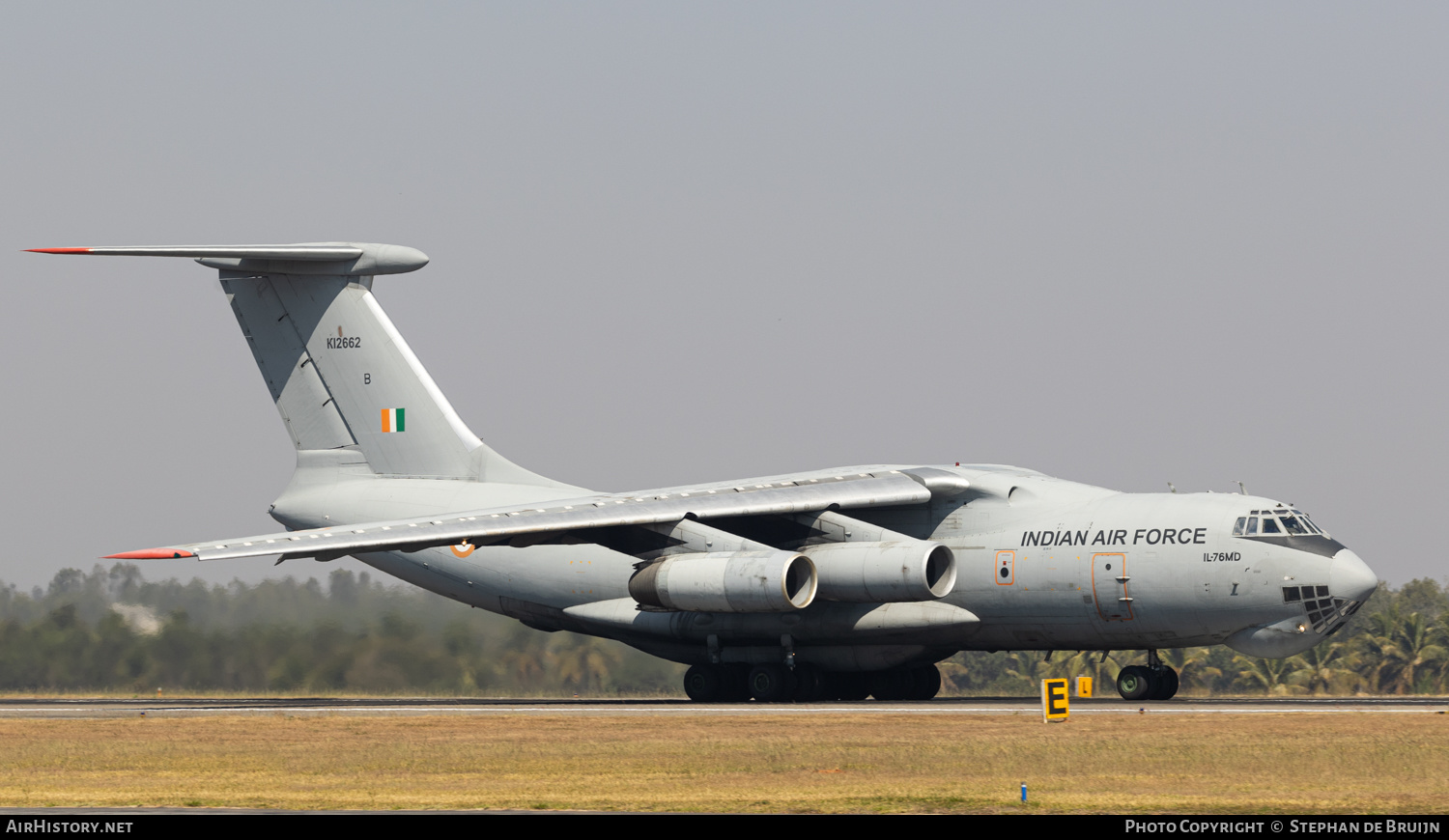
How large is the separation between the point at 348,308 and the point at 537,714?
8.82m

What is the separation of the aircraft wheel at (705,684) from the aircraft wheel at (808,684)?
3.34 ft

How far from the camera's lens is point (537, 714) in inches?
790

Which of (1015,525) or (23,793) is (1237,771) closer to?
(23,793)

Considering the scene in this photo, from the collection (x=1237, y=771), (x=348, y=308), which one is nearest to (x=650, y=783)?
(x=1237, y=771)

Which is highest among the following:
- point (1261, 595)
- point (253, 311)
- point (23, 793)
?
point (253, 311)

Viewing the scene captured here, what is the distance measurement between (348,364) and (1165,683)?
41.2 ft

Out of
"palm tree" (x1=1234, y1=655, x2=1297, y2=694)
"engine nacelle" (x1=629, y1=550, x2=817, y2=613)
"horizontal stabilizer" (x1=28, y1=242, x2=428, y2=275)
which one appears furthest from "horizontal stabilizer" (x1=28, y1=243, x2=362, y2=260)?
"palm tree" (x1=1234, y1=655, x2=1297, y2=694)

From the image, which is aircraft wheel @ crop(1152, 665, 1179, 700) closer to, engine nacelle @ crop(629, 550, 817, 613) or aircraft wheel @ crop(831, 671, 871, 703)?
aircraft wheel @ crop(831, 671, 871, 703)

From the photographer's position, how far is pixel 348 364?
2647cm

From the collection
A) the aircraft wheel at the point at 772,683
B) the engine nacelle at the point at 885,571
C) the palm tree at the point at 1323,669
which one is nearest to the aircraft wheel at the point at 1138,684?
the engine nacelle at the point at 885,571

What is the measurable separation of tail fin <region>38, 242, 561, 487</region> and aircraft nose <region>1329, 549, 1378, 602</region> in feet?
36.7

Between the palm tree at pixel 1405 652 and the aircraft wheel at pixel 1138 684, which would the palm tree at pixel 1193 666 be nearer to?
the palm tree at pixel 1405 652

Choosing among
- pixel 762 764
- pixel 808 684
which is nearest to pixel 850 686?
pixel 808 684

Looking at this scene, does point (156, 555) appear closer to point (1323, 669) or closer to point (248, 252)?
point (248, 252)
